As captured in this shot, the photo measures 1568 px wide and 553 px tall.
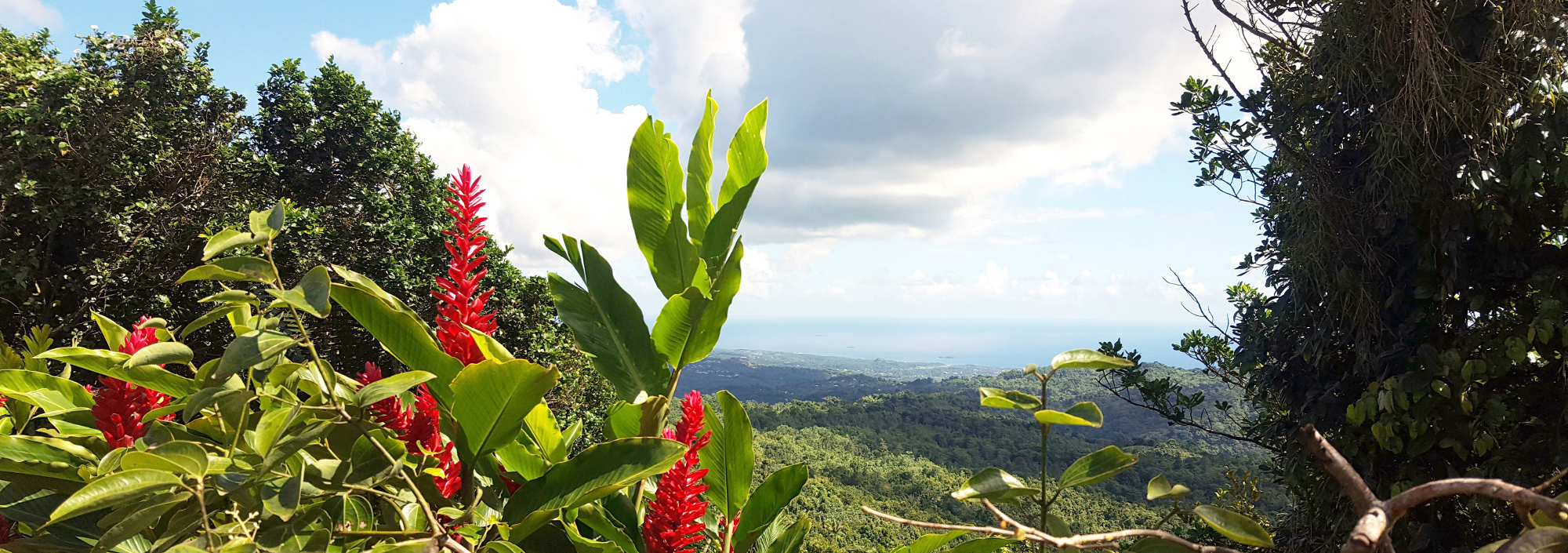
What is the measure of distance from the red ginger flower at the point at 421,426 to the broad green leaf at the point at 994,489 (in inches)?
22.6

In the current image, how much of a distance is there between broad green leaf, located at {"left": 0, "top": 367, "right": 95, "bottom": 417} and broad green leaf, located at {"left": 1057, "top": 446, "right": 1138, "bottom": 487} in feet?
3.80

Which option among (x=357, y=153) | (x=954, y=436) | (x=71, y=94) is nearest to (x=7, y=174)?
(x=71, y=94)

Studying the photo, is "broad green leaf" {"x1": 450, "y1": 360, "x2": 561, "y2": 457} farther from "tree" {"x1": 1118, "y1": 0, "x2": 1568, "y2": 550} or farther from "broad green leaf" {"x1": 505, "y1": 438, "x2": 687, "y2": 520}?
"tree" {"x1": 1118, "y1": 0, "x2": 1568, "y2": 550}

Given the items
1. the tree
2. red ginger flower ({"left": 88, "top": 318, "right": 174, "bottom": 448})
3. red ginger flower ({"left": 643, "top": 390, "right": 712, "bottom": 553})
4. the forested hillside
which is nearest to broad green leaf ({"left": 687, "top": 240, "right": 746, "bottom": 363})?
red ginger flower ({"left": 643, "top": 390, "right": 712, "bottom": 553})

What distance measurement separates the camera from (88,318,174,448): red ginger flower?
742mm

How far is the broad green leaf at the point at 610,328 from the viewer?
904mm

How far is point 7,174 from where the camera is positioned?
6.27 meters

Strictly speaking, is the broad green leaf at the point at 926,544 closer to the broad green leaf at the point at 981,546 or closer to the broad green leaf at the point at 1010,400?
the broad green leaf at the point at 981,546

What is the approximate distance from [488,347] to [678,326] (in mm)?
246

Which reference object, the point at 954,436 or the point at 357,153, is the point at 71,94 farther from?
the point at 954,436

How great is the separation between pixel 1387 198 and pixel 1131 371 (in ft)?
4.15

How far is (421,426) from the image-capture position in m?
0.77

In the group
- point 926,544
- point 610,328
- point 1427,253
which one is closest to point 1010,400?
point 926,544

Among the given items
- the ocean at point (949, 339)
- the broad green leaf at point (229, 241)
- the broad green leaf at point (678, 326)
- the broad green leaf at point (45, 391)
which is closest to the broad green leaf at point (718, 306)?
the broad green leaf at point (678, 326)
